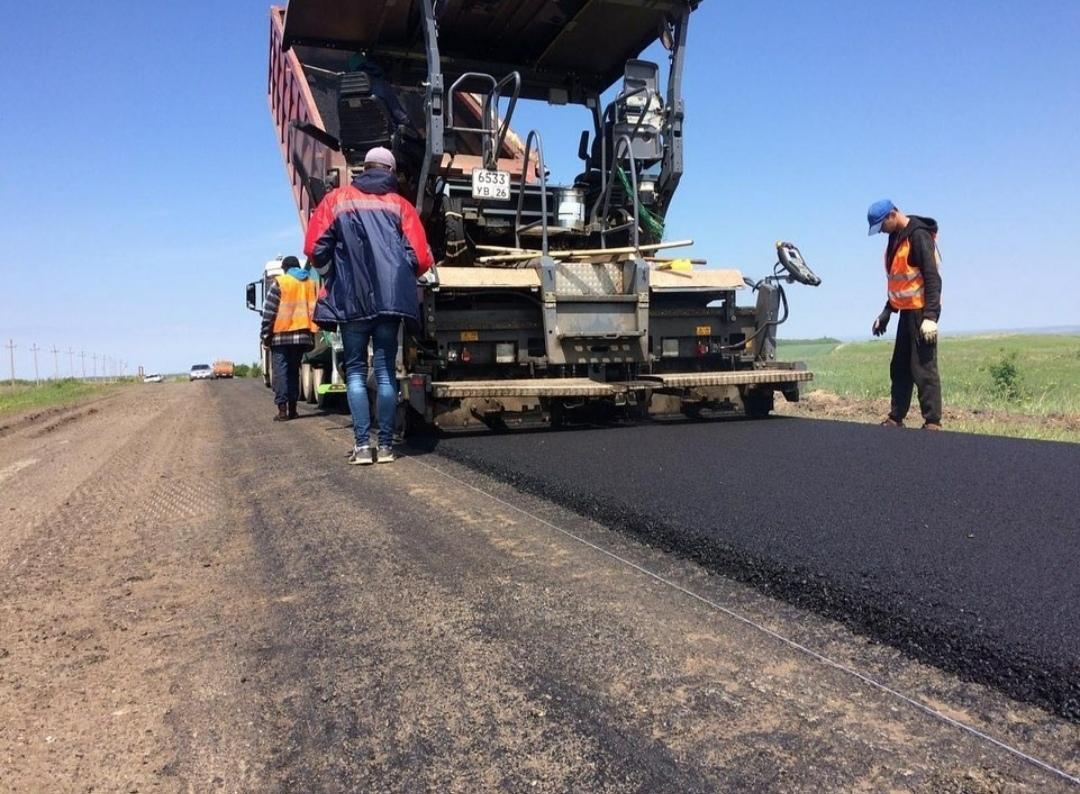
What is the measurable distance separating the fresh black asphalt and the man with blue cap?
102 centimetres

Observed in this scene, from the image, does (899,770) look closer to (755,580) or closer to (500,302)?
(755,580)

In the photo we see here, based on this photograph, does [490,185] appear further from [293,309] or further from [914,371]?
[293,309]

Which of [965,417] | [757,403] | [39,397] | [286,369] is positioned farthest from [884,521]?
[39,397]

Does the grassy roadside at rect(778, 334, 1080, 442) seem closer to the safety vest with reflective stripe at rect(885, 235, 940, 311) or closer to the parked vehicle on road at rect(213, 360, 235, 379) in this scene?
the safety vest with reflective stripe at rect(885, 235, 940, 311)

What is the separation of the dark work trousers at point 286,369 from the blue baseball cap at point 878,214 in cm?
589

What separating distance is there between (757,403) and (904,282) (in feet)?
4.76

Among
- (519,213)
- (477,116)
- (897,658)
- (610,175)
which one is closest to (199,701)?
(897,658)

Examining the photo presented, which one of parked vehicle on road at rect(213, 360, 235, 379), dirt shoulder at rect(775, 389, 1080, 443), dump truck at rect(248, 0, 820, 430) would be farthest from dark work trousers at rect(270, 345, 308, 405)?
parked vehicle on road at rect(213, 360, 235, 379)

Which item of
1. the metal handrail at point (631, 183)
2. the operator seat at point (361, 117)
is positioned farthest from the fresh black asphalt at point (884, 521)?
the operator seat at point (361, 117)

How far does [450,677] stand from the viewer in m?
1.91

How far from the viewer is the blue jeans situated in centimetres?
528

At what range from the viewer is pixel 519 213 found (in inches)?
260

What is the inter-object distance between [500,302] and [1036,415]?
246 inches

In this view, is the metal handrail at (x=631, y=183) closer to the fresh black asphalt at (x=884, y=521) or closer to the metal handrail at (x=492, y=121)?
the metal handrail at (x=492, y=121)
